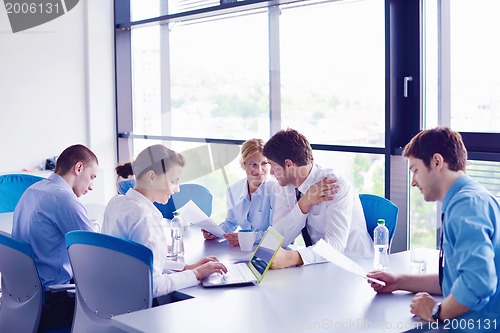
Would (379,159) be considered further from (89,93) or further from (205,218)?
(89,93)

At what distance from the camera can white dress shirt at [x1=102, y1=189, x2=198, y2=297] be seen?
8.54ft

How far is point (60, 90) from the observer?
21.7 ft

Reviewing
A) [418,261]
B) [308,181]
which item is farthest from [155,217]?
[418,261]

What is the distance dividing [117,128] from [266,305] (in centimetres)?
510

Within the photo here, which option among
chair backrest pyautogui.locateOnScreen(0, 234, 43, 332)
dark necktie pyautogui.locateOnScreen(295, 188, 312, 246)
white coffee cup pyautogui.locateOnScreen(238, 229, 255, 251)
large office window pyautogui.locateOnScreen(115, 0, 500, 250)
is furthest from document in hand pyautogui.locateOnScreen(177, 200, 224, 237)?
large office window pyautogui.locateOnScreen(115, 0, 500, 250)

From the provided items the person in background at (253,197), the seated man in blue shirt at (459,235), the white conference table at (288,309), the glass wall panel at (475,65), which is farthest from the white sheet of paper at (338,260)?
the glass wall panel at (475,65)

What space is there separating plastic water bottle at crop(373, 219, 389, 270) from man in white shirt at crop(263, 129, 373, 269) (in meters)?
0.07

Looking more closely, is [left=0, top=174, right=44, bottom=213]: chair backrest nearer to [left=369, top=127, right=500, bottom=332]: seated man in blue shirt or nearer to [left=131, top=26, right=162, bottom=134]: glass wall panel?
[left=131, top=26, right=162, bottom=134]: glass wall panel

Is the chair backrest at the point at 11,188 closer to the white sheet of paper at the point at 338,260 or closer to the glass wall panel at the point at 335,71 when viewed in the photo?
the glass wall panel at the point at 335,71

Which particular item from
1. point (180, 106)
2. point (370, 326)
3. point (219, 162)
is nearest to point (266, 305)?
point (370, 326)

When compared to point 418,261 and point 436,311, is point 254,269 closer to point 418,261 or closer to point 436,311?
point 418,261

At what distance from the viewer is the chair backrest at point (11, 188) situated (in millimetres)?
4965

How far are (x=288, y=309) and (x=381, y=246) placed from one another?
3.01 feet

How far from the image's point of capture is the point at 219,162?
246 inches
